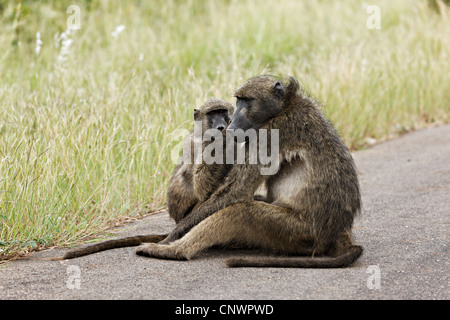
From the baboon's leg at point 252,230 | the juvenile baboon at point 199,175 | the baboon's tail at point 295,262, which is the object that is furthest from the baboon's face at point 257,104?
the baboon's tail at point 295,262

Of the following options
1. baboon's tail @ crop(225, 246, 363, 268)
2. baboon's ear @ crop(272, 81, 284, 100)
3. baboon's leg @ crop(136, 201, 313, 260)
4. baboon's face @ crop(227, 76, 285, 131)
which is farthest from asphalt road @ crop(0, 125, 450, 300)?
baboon's ear @ crop(272, 81, 284, 100)

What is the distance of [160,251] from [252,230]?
23.0 inches

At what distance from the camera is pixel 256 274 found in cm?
355

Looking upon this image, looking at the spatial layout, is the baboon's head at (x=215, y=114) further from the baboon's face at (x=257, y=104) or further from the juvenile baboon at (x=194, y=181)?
the baboon's face at (x=257, y=104)

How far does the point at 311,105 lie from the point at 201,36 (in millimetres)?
6593

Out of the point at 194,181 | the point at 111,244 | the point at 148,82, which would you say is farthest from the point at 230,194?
the point at 148,82

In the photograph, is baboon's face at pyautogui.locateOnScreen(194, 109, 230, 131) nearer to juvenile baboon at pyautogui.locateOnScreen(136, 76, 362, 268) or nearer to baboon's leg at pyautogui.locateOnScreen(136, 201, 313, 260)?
juvenile baboon at pyautogui.locateOnScreen(136, 76, 362, 268)

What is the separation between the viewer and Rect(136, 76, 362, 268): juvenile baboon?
3760 millimetres

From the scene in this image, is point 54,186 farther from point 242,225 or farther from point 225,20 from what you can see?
point 225,20

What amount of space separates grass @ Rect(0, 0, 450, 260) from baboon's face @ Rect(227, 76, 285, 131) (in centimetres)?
130

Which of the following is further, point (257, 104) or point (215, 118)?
point (215, 118)

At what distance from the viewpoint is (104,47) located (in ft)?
33.2

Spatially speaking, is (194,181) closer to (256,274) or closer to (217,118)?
(217,118)

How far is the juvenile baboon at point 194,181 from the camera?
13.6ft
